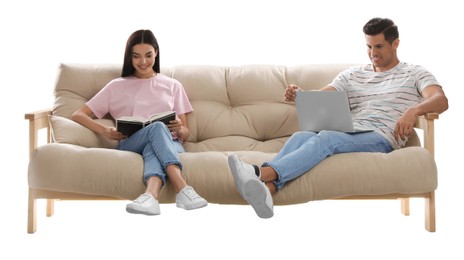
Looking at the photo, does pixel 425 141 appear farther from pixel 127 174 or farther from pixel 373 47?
pixel 127 174

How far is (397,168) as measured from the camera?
3.33m

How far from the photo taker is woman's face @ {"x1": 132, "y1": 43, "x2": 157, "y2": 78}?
3.87 m

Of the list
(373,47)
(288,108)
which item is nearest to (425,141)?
(373,47)

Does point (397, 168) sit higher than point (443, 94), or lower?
lower

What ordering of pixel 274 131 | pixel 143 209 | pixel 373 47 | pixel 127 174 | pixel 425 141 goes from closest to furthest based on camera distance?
1. pixel 143 209
2. pixel 127 174
3. pixel 425 141
4. pixel 373 47
5. pixel 274 131

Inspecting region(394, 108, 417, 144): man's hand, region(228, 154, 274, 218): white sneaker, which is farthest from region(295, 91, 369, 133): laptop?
region(228, 154, 274, 218): white sneaker

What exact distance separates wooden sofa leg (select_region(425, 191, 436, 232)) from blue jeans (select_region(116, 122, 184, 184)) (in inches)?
51.0

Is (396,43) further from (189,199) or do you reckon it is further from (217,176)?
(189,199)

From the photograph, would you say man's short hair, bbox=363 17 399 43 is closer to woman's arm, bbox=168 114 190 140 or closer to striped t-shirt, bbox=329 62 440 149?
striped t-shirt, bbox=329 62 440 149

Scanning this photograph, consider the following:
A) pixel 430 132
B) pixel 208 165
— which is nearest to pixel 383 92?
pixel 430 132

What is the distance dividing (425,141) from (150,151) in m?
1.43

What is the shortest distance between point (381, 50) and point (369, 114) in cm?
38

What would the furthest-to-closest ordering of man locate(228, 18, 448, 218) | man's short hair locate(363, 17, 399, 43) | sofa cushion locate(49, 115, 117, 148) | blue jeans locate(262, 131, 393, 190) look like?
1. man's short hair locate(363, 17, 399, 43)
2. sofa cushion locate(49, 115, 117, 148)
3. blue jeans locate(262, 131, 393, 190)
4. man locate(228, 18, 448, 218)

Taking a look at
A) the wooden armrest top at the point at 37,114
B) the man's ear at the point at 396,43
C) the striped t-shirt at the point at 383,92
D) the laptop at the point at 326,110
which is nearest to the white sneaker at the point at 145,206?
the wooden armrest top at the point at 37,114
